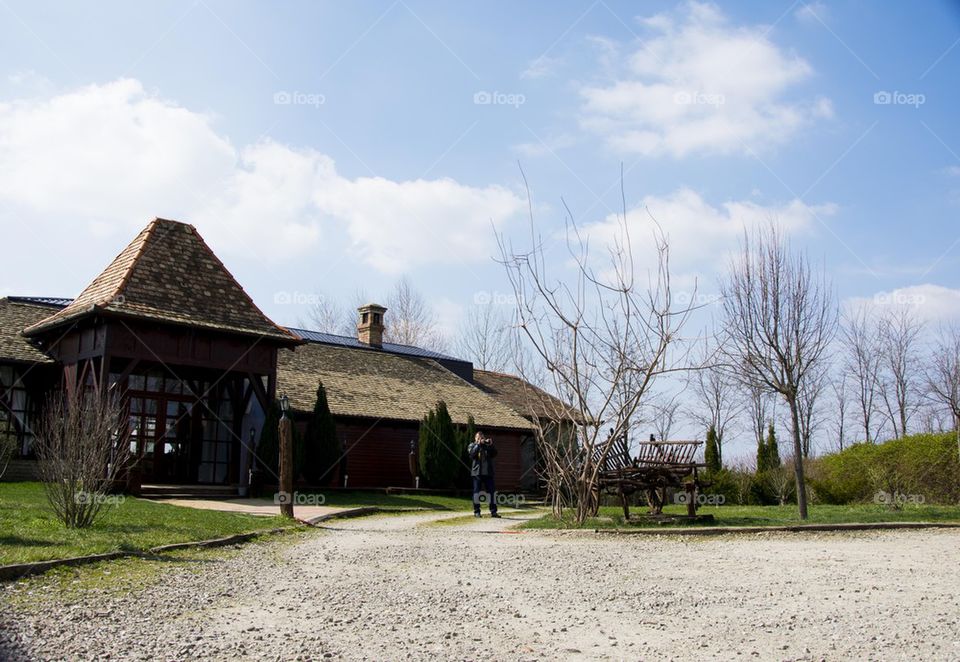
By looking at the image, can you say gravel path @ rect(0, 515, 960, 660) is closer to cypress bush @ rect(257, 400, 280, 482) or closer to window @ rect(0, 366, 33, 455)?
cypress bush @ rect(257, 400, 280, 482)

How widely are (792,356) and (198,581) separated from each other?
1207cm

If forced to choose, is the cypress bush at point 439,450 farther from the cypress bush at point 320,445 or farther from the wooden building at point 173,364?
the cypress bush at point 320,445

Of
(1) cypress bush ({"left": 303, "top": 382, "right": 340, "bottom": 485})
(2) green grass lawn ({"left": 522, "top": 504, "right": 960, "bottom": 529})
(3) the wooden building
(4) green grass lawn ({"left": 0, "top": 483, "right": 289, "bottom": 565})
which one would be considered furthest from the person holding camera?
(1) cypress bush ({"left": 303, "top": 382, "right": 340, "bottom": 485})

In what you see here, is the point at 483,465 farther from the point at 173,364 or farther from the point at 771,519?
the point at 173,364

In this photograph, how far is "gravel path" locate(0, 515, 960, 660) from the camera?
17.9ft

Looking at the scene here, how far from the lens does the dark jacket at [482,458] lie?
1798 centimetres

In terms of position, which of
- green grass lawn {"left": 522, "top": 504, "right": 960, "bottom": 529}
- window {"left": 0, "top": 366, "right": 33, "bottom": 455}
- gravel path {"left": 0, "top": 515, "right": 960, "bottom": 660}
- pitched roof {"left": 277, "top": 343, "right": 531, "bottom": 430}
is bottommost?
gravel path {"left": 0, "top": 515, "right": 960, "bottom": 660}

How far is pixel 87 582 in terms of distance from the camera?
7.59 meters

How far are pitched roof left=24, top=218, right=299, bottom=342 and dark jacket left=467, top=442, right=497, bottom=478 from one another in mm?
6846

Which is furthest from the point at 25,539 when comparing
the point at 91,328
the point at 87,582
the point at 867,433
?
the point at 867,433

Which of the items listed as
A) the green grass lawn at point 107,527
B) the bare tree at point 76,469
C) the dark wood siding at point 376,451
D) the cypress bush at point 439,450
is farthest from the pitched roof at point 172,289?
the bare tree at point 76,469

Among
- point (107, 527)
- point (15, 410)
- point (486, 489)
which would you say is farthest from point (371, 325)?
point (107, 527)

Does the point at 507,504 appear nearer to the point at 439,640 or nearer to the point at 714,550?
the point at 714,550

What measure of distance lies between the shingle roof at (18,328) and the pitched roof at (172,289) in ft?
1.43
